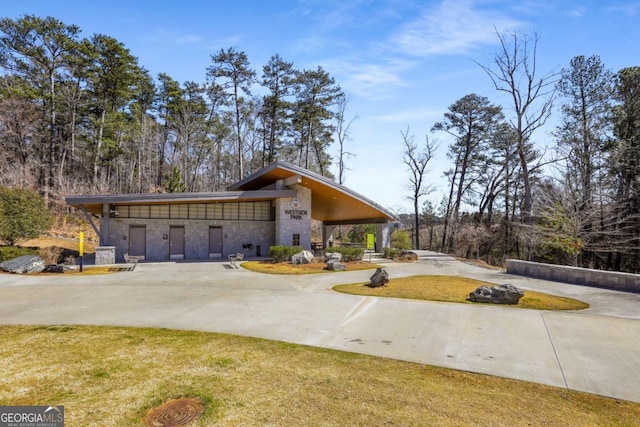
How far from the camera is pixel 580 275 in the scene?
40.2ft

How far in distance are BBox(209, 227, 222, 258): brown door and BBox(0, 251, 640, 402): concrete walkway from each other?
9.22m

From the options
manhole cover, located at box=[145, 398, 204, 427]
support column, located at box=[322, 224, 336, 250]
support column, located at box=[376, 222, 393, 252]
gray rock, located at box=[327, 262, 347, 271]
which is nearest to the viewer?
manhole cover, located at box=[145, 398, 204, 427]

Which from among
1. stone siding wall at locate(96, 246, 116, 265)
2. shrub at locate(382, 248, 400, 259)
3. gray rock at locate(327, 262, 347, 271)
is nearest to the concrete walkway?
gray rock at locate(327, 262, 347, 271)

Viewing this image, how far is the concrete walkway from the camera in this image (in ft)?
16.9

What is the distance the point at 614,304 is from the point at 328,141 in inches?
1293

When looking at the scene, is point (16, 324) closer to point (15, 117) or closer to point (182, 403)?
point (182, 403)

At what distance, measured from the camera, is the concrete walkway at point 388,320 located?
16.9ft

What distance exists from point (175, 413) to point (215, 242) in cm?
1885

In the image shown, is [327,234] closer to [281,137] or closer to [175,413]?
[281,137]

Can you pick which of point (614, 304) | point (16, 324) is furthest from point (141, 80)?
point (614, 304)

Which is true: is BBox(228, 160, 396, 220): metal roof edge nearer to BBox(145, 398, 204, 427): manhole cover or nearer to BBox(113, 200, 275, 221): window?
BBox(113, 200, 275, 221): window

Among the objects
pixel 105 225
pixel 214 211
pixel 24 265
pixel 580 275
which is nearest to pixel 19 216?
pixel 105 225

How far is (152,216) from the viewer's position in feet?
65.0

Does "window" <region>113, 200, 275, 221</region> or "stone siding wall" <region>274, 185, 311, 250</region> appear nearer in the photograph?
"window" <region>113, 200, 275, 221</region>
